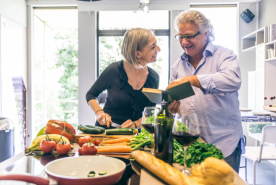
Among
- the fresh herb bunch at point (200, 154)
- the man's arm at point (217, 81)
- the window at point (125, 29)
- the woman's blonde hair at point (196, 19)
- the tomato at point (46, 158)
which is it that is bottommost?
the tomato at point (46, 158)

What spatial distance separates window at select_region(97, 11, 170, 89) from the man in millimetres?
3518

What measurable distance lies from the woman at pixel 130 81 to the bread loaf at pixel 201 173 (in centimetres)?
108

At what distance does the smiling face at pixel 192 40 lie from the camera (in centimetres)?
150

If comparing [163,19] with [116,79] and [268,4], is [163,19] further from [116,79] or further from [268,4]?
[116,79]

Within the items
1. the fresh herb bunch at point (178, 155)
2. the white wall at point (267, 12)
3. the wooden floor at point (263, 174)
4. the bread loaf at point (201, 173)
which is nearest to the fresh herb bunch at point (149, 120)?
the fresh herb bunch at point (178, 155)

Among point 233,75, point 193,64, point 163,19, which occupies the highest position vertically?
point 163,19

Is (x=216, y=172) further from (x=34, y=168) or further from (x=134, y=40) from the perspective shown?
(x=134, y=40)

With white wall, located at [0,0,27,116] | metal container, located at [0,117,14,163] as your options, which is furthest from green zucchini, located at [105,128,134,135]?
white wall, located at [0,0,27,116]

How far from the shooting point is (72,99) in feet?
17.4

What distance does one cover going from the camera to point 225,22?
198 inches

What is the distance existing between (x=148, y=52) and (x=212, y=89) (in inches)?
34.2

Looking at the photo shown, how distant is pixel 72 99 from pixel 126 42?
12.3 feet

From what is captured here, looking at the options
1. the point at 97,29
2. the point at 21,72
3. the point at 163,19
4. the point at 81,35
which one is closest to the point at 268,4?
the point at 163,19

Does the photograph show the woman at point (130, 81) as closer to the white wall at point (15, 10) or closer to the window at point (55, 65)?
the white wall at point (15, 10)
